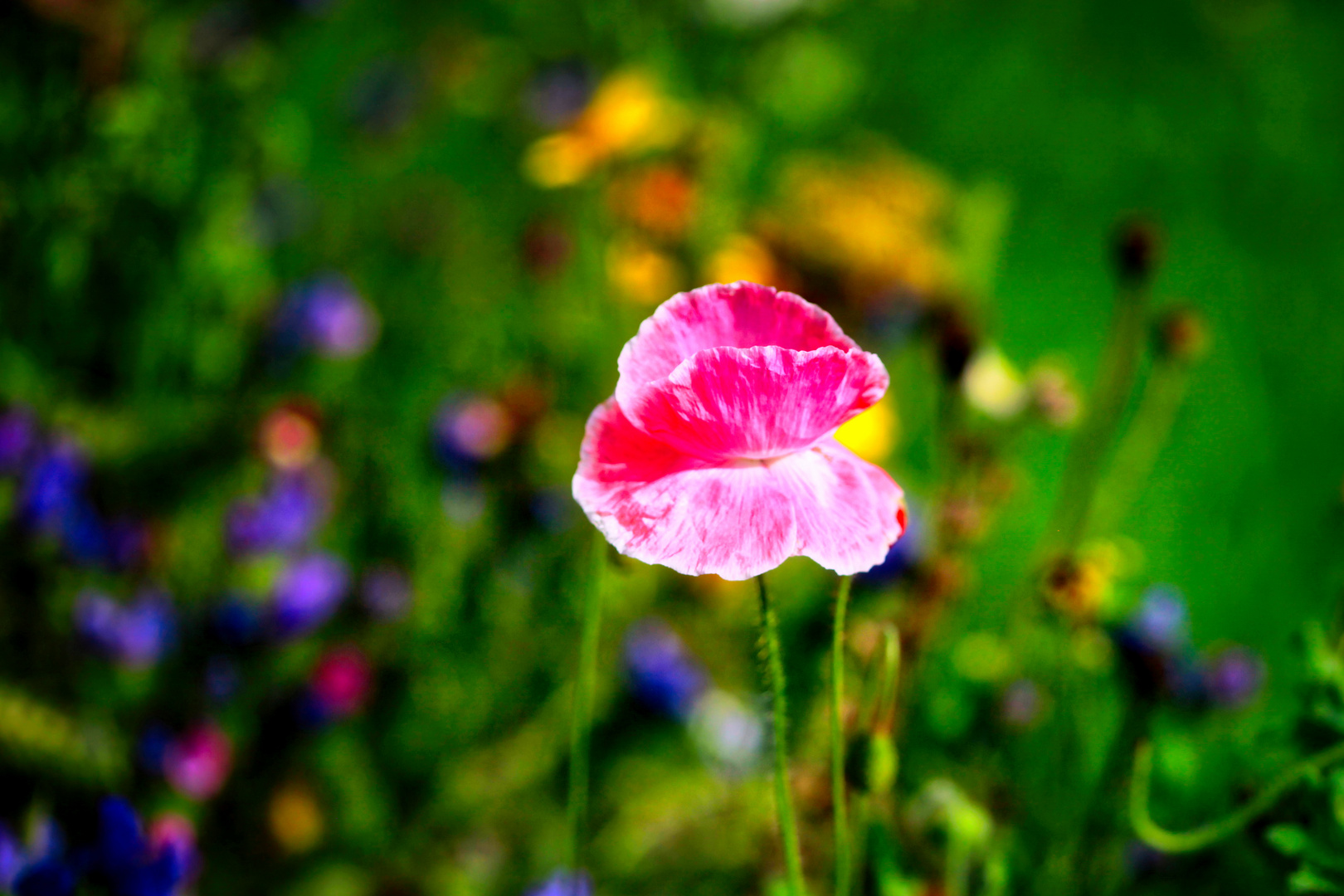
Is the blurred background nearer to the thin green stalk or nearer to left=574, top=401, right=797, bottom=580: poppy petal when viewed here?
the thin green stalk

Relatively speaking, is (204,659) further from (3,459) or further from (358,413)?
(358,413)

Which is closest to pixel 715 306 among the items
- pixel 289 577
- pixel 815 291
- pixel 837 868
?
pixel 837 868

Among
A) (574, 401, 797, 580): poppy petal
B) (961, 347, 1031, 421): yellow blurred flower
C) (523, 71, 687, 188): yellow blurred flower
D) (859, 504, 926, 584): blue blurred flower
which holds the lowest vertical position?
(859, 504, 926, 584): blue blurred flower

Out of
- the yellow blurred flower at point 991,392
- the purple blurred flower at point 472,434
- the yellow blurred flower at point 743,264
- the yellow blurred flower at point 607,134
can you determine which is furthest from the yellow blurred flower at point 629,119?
the yellow blurred flower at point 991,392

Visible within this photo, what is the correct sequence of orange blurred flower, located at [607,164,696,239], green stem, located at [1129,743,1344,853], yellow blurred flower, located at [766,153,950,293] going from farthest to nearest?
yellow blurred flower, located at [766,153,950,293] < orange blurred flower, located at [607,164,696,239] < green stem, located at [1129,743,1344,853]

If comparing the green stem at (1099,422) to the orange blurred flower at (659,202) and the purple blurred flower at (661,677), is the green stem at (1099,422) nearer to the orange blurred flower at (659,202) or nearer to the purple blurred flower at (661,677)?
the purple blurred flower at (661,677)

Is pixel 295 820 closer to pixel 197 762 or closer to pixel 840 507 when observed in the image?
pixel 197 762

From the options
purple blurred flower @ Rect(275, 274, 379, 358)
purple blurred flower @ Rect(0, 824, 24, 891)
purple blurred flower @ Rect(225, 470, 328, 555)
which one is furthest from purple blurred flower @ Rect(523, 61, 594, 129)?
purple blurred flower @ Rect(0, 824, 24, 891)
